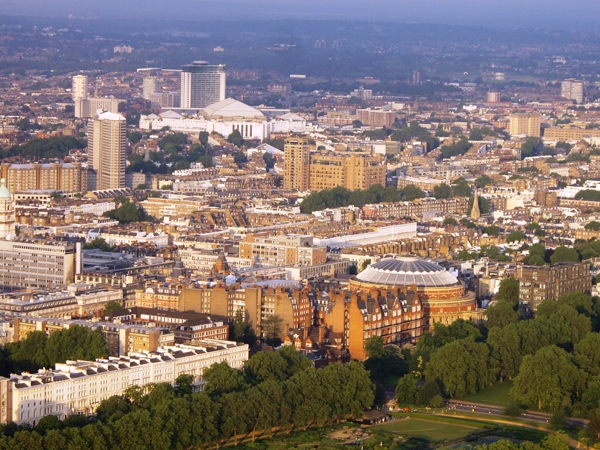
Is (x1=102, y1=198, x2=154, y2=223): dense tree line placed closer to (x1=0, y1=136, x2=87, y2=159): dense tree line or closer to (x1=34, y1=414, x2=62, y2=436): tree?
(x1=0, y1=136, x2=87, y2=159): dense tree line

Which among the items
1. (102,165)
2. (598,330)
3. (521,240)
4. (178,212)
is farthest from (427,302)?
(102,165)

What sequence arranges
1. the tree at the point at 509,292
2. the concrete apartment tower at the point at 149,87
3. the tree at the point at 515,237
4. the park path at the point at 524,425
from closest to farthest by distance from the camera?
the park path at the point at 524,425 < the tree at the point at 509,292 < the tree at the point at 515,237 < the concrete apartment tower at the point at 149,87

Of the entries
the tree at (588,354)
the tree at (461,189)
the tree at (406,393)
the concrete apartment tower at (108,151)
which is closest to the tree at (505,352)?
the tree at (588,354)

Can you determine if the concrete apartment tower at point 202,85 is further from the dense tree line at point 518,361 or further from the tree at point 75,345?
the tree at point 75,345

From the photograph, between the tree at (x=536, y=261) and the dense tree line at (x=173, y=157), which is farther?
the dense tree line at (x=173, y=157)

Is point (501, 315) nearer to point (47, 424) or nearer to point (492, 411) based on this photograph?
point (492, 411)
